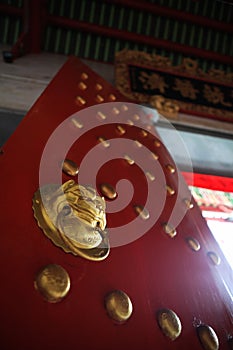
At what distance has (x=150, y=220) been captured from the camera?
718 mm

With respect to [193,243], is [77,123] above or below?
above

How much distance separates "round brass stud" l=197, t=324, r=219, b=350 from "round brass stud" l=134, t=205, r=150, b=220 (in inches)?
10.0

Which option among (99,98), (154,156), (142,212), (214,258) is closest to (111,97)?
(99,98)

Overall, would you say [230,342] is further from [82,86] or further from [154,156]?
[82,86]

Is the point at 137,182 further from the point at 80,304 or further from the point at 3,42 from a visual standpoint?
the point at 3,42

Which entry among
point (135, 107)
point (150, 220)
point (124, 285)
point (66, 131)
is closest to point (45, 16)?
point (135, 107)

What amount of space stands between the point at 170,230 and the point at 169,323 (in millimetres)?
249

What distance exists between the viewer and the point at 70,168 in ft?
2.19

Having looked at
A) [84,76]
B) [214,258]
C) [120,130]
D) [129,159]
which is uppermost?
[84,76]

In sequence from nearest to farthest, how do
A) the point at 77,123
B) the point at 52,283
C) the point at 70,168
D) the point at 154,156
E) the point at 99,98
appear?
the point at 52,283 < the point at 70,168 < the point at 77,123 < the point at 154,156 < the point at 99,98

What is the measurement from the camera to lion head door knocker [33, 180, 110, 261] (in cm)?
50

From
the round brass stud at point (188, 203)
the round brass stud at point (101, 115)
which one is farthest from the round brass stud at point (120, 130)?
the round brass stud at point (188, 203)

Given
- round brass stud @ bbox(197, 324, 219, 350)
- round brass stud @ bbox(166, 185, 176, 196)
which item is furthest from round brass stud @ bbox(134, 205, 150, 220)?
round brass stud @ bbox(197, 324, 219, 350)

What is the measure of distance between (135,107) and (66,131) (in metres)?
0.55
